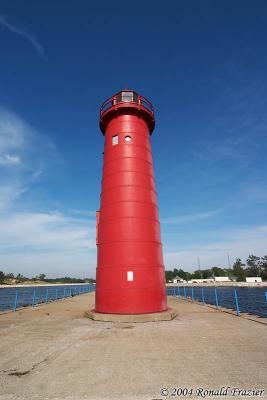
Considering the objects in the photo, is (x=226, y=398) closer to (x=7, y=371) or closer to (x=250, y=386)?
(x=250, y=386)

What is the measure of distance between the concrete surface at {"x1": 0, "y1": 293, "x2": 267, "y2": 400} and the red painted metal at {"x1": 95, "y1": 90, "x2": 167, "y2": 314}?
89.2 inches

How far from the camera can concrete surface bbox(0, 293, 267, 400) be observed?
4270 millimetres

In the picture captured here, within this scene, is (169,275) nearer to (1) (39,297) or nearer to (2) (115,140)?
(1) (39,297)

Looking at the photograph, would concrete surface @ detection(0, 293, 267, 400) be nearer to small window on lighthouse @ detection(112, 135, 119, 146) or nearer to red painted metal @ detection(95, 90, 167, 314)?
red painted metal @ detection(95, 90, 167, 314)

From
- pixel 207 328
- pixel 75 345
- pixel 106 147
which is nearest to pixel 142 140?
pixel 106 147

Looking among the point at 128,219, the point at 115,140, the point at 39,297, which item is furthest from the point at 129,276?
the point at 39,297

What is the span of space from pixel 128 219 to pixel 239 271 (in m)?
143

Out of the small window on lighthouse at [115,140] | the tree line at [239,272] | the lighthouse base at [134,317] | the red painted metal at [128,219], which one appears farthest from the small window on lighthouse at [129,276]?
the tree line at [239,272]

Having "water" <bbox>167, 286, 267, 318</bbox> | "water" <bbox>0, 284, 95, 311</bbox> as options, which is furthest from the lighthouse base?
"water" <bbox>0, 284, 95, 311</bbox>

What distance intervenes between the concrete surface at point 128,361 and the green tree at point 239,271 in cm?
13619

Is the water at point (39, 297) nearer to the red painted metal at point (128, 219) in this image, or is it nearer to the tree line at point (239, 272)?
the red painted metal at point (128, 219)

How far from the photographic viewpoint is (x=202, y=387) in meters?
4.25

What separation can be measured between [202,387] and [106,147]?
37.9 ft

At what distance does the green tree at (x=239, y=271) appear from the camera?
5260 inches
